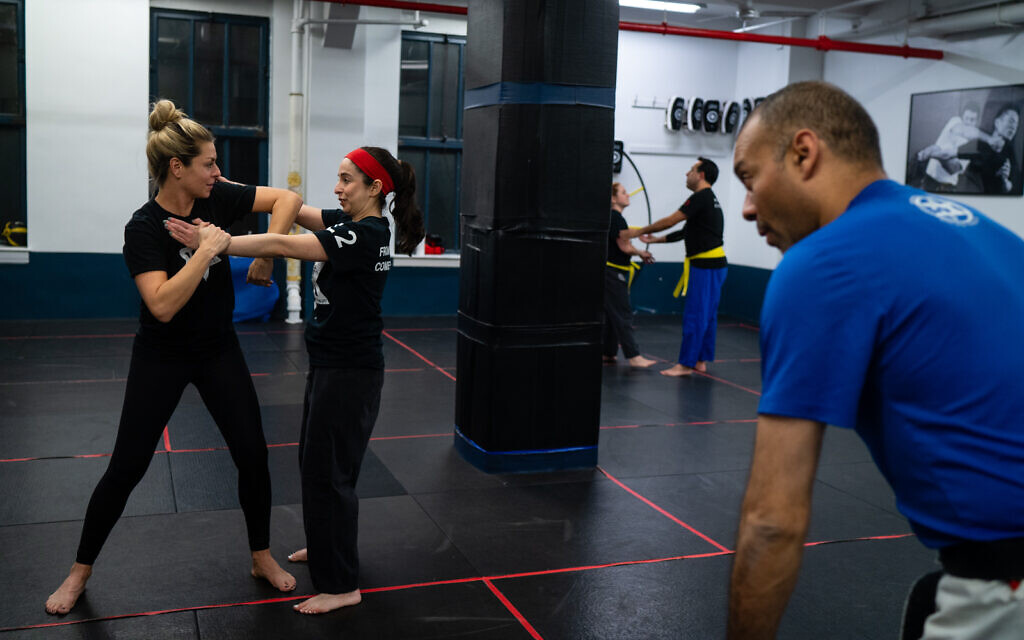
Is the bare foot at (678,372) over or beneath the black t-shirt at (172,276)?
beneath

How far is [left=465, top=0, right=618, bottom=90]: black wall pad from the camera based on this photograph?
4.52 meters

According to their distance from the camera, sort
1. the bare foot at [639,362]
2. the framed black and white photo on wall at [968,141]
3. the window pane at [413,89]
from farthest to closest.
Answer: the window pane at [413,89] → the framed black and white photo on wall at [968,141] → the bare foot at [639,362]

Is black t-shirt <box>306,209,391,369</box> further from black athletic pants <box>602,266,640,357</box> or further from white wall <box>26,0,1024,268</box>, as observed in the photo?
white wall <box>26,0,1024,268</box>

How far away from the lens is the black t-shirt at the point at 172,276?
2.90m

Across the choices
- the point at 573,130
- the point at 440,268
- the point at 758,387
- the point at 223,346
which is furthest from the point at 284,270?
the point at 223,346

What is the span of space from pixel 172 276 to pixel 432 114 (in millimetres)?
7661

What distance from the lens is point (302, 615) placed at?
3.10 metres

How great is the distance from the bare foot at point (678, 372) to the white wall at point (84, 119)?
18.3 ft

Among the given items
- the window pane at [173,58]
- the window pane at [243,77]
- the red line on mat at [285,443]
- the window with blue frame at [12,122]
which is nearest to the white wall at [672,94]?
the window pane at [243,77]

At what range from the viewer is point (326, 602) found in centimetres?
311

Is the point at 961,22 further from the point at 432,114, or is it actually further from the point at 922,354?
the point at 922,354

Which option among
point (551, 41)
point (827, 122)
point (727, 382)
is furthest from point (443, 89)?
point (827, 122)

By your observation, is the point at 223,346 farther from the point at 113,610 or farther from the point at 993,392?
the point at 993,392

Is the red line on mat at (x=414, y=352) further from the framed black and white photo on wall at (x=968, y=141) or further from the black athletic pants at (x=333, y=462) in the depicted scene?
the framed black and white photo on wall at (x=968, y=141)
